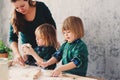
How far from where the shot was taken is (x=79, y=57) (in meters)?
1.73

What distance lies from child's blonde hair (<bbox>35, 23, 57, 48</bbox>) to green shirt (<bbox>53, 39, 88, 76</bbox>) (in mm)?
110

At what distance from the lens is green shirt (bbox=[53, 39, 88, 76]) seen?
1.73m

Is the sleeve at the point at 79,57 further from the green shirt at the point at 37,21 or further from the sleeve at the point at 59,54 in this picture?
the green shirt at the point at 37,21

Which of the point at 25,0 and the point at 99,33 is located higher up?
the point at 25,0

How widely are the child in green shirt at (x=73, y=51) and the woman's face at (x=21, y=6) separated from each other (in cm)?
34

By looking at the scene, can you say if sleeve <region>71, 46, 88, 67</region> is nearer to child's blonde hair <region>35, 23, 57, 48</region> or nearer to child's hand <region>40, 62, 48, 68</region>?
child's hand <region>40, 62, 48, 68</region>

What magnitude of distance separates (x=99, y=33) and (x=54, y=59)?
0.44 m

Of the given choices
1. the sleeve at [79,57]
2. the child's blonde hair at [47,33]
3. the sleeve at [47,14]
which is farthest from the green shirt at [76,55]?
the sleeve at [47,14]

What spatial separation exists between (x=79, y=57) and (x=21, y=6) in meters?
0.59

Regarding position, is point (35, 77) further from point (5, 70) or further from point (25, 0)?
point (25, 0)

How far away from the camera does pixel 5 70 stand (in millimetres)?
1000

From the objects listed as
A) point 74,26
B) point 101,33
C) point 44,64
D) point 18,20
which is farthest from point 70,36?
point 18,20

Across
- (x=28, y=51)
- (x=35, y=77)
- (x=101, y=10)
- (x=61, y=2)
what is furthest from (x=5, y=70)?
(x=61, y=2)

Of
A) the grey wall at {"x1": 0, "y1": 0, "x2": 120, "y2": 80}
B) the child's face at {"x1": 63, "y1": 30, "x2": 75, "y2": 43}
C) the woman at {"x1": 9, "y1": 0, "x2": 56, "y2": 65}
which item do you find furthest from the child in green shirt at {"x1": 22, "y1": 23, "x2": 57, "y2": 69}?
the grey wall at {"x1": 0, "y1": 0, "x2": 120, "y2": 80}
